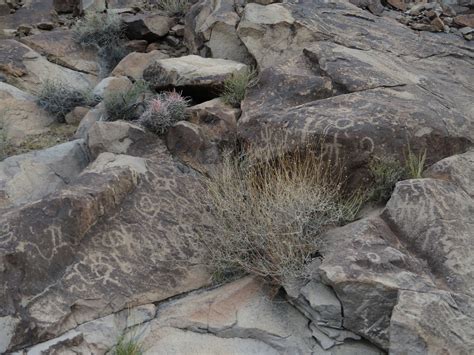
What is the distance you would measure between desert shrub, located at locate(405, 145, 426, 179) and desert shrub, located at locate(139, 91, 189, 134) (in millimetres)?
2110

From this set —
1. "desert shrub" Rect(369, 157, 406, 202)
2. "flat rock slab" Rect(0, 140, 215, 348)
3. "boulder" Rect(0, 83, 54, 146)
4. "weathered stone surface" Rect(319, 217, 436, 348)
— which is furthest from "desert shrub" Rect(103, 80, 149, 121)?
"weathered stone surface" Rect(319, 217, 436, 348)

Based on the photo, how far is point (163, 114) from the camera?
4.95 meters

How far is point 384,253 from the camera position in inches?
132

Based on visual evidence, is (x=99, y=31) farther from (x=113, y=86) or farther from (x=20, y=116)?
(x=20, y=116)

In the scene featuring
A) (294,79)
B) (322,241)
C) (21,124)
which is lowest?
(21,124)

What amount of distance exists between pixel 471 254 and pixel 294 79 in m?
2.44

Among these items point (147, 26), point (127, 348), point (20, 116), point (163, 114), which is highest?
point (163, 114)

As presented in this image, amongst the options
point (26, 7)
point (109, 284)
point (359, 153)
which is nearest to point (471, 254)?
point (359, 153)

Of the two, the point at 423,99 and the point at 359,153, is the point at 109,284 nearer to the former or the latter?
the point at 359,153

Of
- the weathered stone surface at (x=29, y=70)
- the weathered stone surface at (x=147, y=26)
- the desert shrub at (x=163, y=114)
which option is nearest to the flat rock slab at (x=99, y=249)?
the desert shrub at (x=163, y=114)

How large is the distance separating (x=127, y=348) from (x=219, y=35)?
439 centimetres

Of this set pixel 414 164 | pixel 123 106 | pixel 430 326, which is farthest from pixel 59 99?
pixel 430 326

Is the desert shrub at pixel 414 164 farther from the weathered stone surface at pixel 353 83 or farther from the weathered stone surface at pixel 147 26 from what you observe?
the weathered stone surface at pixel 147 26

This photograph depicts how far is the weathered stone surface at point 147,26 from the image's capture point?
7.68 metres
